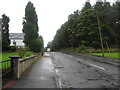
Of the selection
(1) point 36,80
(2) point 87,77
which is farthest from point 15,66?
(2) point 87,77

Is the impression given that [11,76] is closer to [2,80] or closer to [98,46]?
[2,80]

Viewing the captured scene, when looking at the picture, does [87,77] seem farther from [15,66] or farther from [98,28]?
[98,28]

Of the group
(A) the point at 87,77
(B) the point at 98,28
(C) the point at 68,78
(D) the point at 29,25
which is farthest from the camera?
(B) the point at 98,28

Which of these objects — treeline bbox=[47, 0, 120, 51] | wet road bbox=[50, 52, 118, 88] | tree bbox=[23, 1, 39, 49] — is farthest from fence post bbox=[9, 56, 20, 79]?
treeline bbox=[47, 0, 120, 51]

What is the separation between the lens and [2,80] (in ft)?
24.5

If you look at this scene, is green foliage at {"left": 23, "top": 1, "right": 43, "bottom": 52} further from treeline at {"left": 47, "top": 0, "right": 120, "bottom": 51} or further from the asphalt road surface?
treeline at {"left": 47, "top": 0, "right": 120, "bottom": 51}

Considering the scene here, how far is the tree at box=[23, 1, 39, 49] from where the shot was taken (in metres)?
31.6

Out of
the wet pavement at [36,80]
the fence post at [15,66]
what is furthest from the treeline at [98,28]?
the fence post at [15,66]

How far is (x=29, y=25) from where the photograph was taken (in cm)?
3138

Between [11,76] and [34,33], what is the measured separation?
2436 cm

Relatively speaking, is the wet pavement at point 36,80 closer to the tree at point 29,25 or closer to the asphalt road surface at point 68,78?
the asphalt road surface at point 68,78

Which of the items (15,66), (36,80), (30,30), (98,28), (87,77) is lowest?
(87,77)

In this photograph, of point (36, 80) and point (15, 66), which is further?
point (15, 66)

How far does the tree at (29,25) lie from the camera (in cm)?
3156
